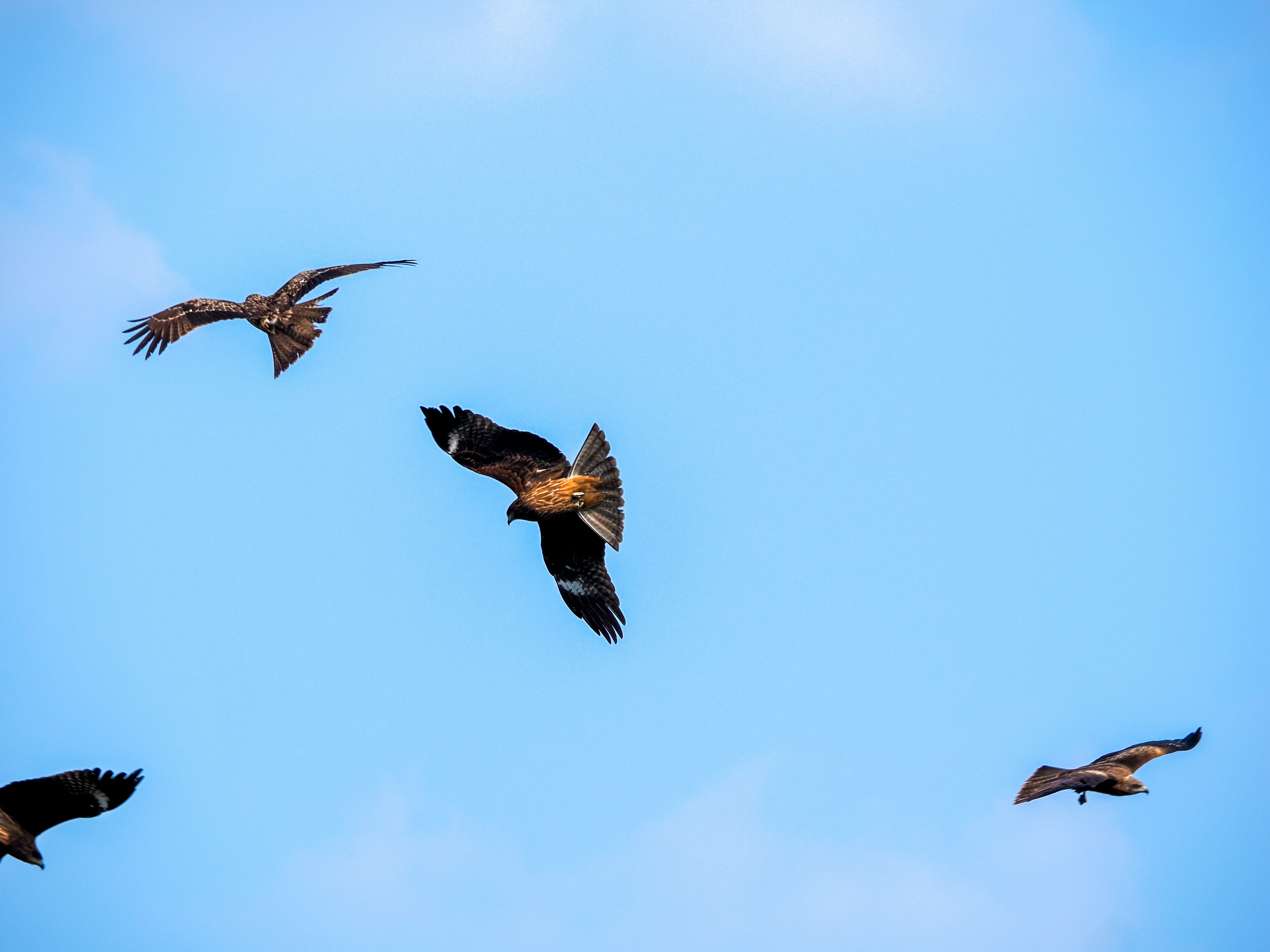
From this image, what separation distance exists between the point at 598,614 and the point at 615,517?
1647 mm

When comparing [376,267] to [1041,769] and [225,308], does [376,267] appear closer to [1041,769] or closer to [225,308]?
[225,308]

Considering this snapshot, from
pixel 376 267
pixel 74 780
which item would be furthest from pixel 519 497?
pixel 74 780

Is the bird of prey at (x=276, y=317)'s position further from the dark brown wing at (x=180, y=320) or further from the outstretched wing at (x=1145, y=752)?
the outstretched wing at (x=1145, y=752)

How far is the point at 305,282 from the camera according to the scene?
58.9ft

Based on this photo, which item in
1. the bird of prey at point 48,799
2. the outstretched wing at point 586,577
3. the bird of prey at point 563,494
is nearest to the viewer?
the bird of prey at point 48,799

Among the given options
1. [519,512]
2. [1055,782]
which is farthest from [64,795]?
[1055,782]

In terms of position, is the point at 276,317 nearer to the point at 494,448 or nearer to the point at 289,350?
the point at 289,350

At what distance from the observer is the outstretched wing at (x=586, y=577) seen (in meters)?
15.9

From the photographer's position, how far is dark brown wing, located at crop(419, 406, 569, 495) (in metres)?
15.4

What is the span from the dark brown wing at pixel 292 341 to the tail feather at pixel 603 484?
448 cm

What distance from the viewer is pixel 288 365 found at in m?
17.5

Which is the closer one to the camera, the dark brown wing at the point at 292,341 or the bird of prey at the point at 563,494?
the bird of prey at the point at 563,494

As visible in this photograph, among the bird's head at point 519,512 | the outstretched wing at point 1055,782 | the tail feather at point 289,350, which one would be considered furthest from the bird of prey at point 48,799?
the outstretched wing at point 1055,782

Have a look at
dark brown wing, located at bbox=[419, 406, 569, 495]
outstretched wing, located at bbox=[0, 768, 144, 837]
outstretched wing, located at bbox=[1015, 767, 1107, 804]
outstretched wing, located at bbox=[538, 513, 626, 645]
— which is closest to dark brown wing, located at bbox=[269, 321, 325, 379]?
dark brown wing, located at bbox=[419, 406, 569, 495]
